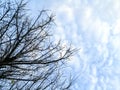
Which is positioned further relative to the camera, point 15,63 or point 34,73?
point 34,73

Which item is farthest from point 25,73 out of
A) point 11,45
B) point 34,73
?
point 11,45

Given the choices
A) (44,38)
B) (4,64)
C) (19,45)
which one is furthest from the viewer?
(44,38)

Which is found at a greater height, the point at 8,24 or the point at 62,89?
the point at 8,24

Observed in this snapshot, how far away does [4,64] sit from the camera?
975 centimetres

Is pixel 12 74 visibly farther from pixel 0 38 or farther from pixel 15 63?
pixel 0 38

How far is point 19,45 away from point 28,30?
70cm

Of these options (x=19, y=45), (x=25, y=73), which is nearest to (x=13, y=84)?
(x=25, y=73)

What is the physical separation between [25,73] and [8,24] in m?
1.73

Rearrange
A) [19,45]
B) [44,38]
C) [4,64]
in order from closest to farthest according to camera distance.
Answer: [4,64] < [19,45] < [44,38]

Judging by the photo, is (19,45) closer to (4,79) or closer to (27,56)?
(27,56)

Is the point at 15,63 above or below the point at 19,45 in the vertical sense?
below

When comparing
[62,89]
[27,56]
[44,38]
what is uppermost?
[44,38]

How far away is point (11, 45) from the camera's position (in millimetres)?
10312

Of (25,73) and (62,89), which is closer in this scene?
(25,73)
